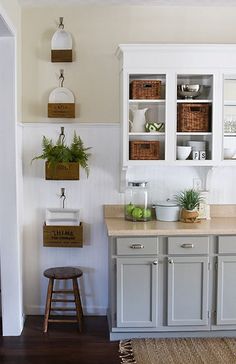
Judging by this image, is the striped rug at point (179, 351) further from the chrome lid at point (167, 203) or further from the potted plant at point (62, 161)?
the potted plant at point (62, 161)

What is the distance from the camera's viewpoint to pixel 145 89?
3934 millimetres

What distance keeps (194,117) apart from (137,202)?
811 millimetres

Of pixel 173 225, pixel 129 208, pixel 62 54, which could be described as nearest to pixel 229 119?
pixel 173 225

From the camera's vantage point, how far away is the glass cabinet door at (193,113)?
Answer: 13.0 ft

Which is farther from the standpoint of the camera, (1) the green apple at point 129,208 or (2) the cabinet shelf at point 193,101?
(1) the green apple at point 129,208

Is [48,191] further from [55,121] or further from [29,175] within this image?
[55,121]

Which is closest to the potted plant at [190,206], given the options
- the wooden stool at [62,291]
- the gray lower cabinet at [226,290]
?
the gray lower cabinet at [226,290]

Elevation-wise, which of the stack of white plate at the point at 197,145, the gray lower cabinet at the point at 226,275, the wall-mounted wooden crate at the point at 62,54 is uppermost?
the wall-mounted wooden crate at the point at 62,54

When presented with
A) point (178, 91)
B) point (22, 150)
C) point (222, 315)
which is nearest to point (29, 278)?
point (22, 150)

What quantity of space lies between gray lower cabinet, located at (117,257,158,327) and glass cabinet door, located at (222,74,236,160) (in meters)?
1.07

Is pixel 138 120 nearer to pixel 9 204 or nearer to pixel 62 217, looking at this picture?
pixel 62 217

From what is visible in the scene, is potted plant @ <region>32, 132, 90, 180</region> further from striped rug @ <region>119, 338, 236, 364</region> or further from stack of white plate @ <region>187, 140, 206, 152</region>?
striped rug @ <region>119, 338, 236, 364</region>

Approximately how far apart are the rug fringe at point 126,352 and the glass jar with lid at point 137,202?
3.07ft

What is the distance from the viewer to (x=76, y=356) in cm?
354
